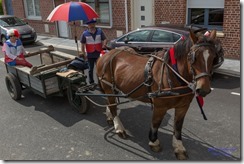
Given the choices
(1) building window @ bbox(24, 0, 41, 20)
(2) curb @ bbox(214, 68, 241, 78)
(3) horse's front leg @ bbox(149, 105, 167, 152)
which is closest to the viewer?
(3) horse's front leg @ bbox(149, 105, 167, 152)

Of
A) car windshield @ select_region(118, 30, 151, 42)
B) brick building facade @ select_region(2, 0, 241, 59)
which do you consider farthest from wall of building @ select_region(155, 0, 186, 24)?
car windshield @ select_region(118, 30, 151, 42)

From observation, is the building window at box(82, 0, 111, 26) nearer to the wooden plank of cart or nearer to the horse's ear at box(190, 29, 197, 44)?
the wooden plank of cart

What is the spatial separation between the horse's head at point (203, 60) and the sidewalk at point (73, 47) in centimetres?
609

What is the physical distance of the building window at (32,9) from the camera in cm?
1941

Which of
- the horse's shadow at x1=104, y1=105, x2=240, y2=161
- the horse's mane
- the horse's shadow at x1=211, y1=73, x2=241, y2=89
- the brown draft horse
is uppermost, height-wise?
the horse's mane

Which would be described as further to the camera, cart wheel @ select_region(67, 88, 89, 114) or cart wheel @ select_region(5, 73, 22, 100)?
cart wheel @ select_region(5, 73, 22, 100)

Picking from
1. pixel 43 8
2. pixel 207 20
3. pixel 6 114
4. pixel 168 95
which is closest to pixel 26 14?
pixel 43 8

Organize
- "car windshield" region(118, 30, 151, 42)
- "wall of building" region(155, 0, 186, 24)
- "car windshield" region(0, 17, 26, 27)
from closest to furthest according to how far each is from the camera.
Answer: "car windshield" region(118, 30, 151, 42)
"wall of building" region(155, 0, 186, 24)
"car windshield" region(0, 17, 26, 27)

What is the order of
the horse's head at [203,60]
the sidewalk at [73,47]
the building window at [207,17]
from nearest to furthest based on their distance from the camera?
1. the horse's head at [203,60]
2. the sidewalk at [73,47]
3. the building window at [207,17]

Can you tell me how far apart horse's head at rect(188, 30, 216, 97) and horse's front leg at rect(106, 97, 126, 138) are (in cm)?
223

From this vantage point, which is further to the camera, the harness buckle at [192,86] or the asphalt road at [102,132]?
the asphalt road at [102,132]

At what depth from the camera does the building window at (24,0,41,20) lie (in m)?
19.4

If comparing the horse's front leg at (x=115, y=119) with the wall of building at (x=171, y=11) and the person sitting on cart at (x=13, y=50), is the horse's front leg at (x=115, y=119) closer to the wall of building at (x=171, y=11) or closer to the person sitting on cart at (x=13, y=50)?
the person sitting on cart at (x=13, y=50)

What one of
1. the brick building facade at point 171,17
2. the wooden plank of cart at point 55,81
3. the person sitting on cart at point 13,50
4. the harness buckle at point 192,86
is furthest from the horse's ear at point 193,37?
the brick building facade at point 171,17
